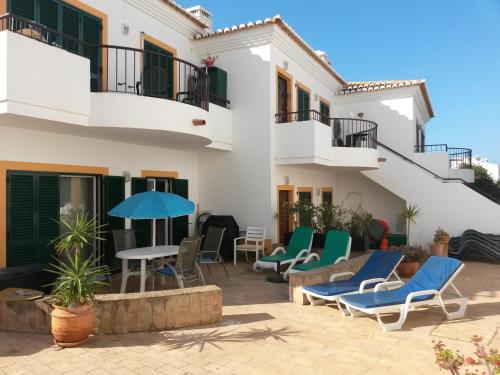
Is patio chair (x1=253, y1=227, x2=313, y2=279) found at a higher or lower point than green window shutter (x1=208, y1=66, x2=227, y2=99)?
lower

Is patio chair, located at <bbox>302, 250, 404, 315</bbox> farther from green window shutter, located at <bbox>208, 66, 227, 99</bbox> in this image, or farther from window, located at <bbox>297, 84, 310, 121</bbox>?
window, located at <bbox>297, 84, 310, 121</bbox>

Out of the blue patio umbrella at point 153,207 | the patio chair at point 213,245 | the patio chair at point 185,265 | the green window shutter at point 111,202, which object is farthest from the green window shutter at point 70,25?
the patio chair at point 213,245

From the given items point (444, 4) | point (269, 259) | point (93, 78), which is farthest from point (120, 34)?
point (444, 4)

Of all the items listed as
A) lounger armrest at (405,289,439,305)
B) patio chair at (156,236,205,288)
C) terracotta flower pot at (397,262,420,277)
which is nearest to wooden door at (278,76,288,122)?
terracotta flower pot at (397,262,420,277)

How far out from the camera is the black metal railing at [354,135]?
1473 cm

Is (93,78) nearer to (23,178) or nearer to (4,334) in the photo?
(23,178)

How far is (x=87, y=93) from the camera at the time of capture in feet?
23.6

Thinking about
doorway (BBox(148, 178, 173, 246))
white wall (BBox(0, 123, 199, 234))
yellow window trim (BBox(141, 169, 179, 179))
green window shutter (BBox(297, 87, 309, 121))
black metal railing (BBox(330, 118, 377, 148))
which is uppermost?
green window shutter (BBox(297, 87, 309, 121))

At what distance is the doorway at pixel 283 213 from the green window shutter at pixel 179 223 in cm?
305

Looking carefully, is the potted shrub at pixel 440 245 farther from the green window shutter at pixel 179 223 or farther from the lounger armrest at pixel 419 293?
the green window shutter at pixel 179 223

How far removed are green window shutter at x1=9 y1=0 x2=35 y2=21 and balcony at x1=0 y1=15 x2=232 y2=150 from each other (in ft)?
0.80

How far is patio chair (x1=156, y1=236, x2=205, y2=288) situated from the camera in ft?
23.1

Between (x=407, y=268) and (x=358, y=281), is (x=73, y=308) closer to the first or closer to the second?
(x=358, y=281)

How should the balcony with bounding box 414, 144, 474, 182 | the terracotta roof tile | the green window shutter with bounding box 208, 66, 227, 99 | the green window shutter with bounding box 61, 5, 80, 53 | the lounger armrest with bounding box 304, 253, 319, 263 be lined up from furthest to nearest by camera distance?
the terracotta roof tile → the balcony with bounding box 414, 144, 474, 182 → the green window shutter with bounding box 208, 66, 227, 99 → the lounger armrest with bounding box 304, 253, 319, 263 → the green window shutter with bounding box 61, 5, 80, 53
